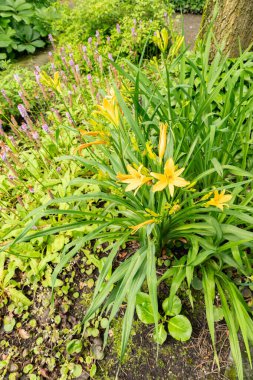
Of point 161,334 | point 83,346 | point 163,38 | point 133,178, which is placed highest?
point 163,38

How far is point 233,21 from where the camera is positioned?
2410mm

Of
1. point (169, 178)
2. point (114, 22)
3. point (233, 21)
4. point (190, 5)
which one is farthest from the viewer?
point (190, 5)

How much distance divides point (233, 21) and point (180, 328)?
2.38 meters

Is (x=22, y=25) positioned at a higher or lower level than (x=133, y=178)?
higher

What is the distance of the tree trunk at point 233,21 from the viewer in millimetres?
2340

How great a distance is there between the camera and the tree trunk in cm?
234

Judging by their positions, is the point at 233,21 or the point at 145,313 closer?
the point at 145,313

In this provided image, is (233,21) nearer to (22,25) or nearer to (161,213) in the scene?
(161,213)

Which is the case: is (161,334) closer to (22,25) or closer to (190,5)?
(22,25)

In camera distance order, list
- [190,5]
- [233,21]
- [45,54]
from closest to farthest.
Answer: [233,21] → [45,54] → [190,5]

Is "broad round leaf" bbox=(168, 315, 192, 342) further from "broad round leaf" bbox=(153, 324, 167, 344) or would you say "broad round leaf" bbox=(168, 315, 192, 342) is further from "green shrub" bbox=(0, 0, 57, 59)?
"green shrub" bbox=(0, 0, 57, 59)

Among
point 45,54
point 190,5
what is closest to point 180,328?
point 45,54

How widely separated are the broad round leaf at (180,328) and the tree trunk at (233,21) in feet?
6.66

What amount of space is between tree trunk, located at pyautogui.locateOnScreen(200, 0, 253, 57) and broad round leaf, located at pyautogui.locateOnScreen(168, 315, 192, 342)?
2029 millimetres
